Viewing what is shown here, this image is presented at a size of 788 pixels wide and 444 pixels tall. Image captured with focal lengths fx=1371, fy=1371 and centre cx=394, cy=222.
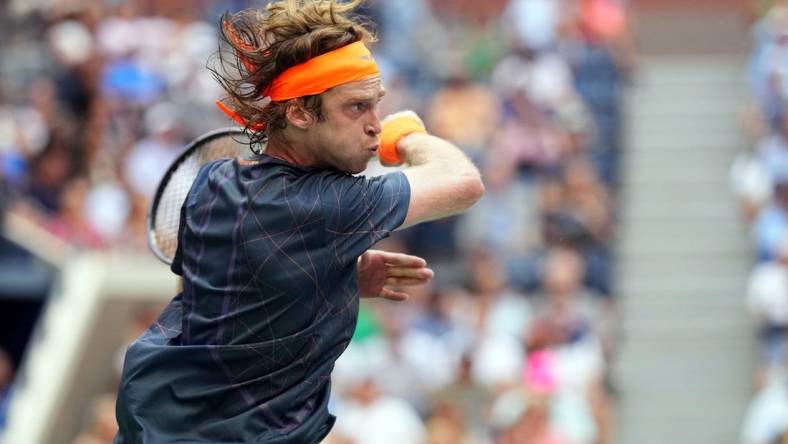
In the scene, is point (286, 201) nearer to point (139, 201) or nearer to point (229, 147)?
point (229, 147)

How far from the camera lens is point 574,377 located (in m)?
8.36

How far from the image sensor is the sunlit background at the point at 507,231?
8.62 meters

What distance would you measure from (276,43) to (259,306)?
0.57 meters

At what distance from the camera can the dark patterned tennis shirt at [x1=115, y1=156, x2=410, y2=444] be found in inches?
113

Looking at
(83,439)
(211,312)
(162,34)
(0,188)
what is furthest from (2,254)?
(211,312)

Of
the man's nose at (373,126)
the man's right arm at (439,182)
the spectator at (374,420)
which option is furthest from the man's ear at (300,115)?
the spectator at (374,420)

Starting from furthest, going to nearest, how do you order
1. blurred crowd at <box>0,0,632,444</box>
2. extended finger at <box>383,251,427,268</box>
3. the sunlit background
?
the sunlit background, blurred crowd at <box>0,0,632,444</box>, extended finger at <box>383,251,427,268</box>

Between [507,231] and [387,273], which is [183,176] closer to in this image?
[387,273]

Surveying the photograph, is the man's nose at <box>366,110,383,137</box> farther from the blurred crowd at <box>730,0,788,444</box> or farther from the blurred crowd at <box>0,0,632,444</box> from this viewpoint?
the blurred crowd at <box>730,0,788,444</box>

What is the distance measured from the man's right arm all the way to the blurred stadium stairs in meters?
6.22

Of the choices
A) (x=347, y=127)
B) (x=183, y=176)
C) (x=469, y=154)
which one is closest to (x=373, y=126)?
(x=347, y=127)

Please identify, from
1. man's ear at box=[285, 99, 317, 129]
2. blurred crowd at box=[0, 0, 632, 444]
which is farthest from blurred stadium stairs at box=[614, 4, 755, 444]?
man's ear at box=[285, 99, 317, 129]

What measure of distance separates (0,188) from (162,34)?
3.53 meters

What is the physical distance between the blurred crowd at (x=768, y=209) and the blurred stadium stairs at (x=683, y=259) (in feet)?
0.62
